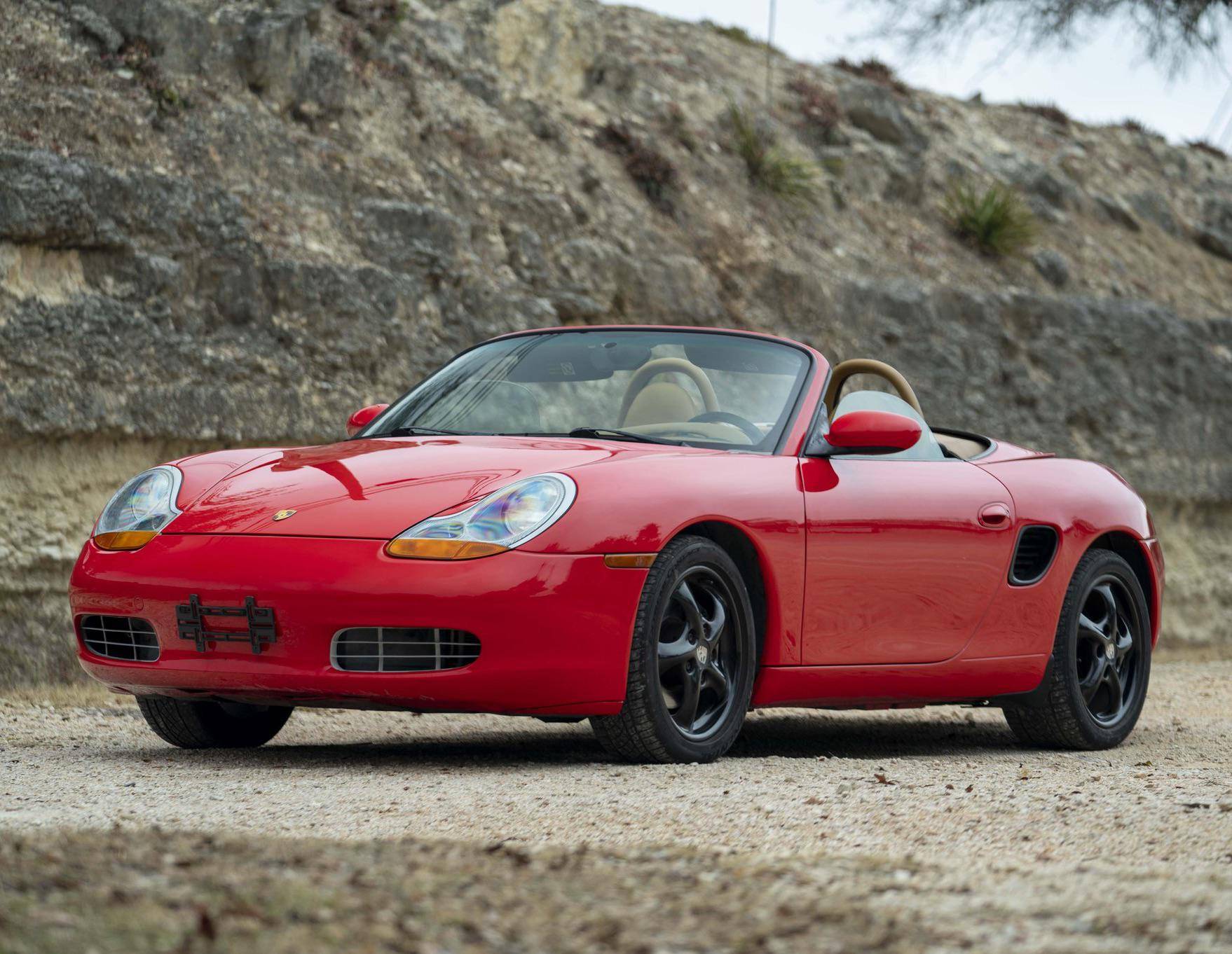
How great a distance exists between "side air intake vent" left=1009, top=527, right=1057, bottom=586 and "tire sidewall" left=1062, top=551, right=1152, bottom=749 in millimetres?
228

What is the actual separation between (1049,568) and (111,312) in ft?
20.5

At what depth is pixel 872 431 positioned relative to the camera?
5.45 metres

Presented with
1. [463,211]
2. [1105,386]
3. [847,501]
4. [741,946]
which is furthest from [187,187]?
[1105,386]

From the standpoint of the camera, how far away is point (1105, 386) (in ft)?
61.5

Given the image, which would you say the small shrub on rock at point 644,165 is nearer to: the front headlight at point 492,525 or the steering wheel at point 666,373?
the steering wheel at point 666,373

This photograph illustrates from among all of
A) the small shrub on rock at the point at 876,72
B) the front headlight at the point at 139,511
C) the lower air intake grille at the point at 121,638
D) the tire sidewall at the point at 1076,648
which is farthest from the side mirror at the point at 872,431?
the small shrub on rock at the point at 876,72

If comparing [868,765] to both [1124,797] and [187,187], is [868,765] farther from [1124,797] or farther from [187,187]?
[187,187]

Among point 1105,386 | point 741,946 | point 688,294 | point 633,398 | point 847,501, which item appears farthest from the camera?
point 1105,386

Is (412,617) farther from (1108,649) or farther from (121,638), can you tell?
(1108,649)

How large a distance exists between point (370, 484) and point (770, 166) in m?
13.8

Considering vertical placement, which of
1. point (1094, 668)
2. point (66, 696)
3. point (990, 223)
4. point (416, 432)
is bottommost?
point (66, 696)

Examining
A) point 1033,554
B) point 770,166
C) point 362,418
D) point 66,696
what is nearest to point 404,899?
point 362,418

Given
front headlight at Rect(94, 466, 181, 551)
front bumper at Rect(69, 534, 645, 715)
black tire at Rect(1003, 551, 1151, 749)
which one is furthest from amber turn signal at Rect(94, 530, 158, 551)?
black tire at Rect(1003, 551, 1151, 749)

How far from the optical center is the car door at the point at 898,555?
544 centimetres
